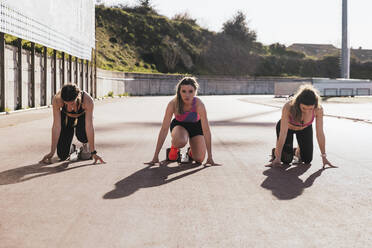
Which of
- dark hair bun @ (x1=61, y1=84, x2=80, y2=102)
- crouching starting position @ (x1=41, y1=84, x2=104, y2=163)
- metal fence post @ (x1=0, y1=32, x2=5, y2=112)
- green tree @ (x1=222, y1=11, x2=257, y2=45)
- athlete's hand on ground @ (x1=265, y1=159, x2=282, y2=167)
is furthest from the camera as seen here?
green tree @ (x1=222, y1=11, x2=257, y2=45)

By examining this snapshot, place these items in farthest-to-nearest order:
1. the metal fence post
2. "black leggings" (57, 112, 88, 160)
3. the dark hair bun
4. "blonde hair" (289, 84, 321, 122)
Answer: the metal fence post → "black leggings" (57, 112, 88, 160) → the dark hair bun → "blonde hair" (289, 84, 321, 122)

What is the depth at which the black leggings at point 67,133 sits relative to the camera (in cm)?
733

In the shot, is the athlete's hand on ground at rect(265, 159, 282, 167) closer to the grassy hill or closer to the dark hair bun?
the dark hair bun

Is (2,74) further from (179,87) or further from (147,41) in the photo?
(147,41)

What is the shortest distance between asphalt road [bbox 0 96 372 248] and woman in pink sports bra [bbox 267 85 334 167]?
1.02ft

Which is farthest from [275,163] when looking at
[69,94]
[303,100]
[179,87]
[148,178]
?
[69,94]

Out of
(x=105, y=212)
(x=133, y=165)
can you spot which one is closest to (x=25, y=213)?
(x=105, y=212)

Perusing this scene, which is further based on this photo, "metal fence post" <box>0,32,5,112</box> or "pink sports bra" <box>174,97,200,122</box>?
"metal fence post" <box>0,32,5,112</box>

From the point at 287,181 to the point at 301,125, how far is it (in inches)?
52.6

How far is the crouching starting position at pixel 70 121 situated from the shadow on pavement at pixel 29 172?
232mm

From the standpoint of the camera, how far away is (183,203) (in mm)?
4645

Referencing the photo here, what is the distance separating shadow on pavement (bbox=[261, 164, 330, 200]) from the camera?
520 cm

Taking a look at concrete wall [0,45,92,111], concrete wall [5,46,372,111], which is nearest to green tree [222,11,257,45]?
concrete wall [5,46,372,111]

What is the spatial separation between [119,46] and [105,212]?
248 ft
